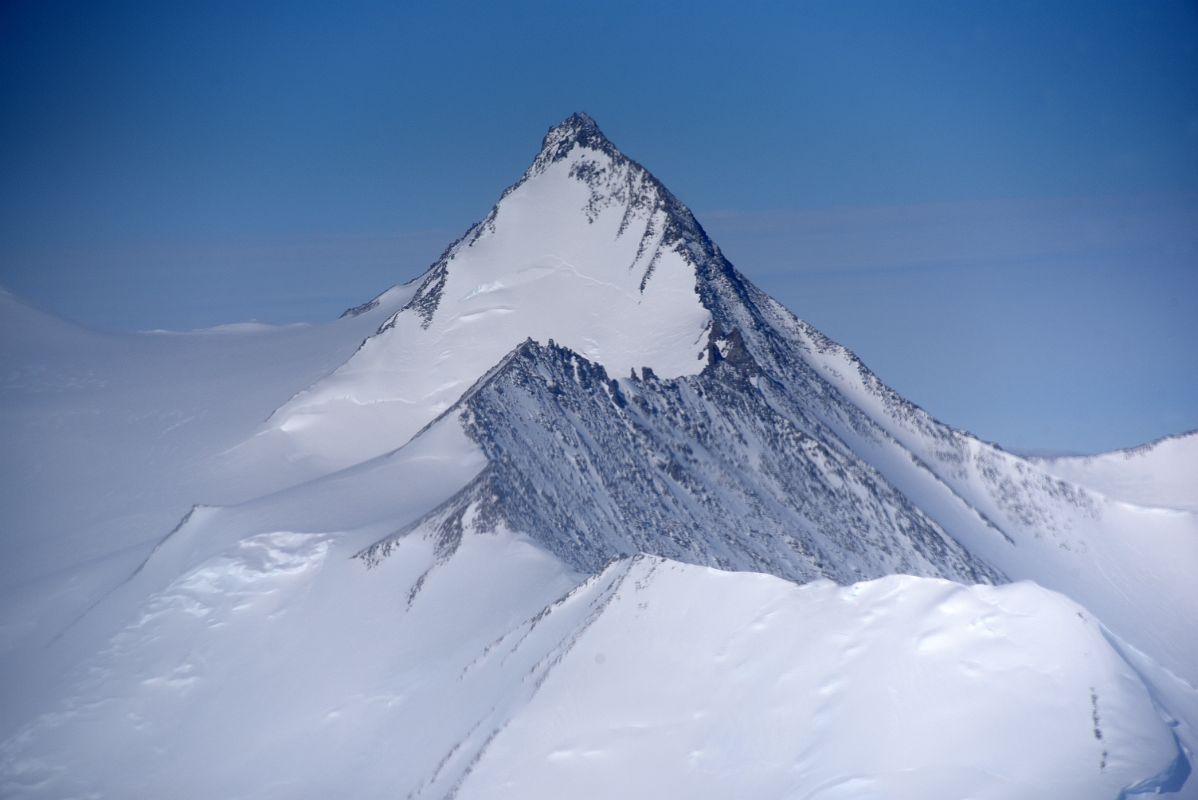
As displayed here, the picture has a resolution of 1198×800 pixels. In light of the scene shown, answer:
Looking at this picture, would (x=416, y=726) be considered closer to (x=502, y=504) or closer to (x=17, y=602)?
(x=502, y=504)

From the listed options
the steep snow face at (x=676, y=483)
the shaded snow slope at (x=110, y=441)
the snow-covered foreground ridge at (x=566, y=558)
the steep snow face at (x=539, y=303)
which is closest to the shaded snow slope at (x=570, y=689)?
the snow-covered foreground ridge at (x=566, y=558)

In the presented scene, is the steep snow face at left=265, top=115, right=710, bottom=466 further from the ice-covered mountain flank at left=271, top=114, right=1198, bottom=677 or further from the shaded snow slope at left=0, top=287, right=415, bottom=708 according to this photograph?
the shaded snow slope at left=0, top=287, right=415, bottom=708

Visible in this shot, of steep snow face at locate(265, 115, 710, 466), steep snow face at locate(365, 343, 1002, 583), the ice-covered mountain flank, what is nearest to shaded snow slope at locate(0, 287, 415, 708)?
steep snow face at locate(265, 115, 710, 466)

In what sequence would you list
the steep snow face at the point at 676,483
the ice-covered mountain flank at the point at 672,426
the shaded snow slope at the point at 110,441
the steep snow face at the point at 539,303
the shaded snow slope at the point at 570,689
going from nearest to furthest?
the shaded snow slope at the point at 570,689 → the steep snow face at the point at 676,483 → the ice-covered mountain flank at the point at 672,426 → the shaded snow slope at the point at 110,441 → the steep snow face at the point at 539,303

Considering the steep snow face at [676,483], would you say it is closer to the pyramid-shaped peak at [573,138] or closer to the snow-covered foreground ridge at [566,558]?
the snow-covered foreground ridge at [566,558]

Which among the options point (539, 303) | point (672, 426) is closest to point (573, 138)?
point (539, 303)
